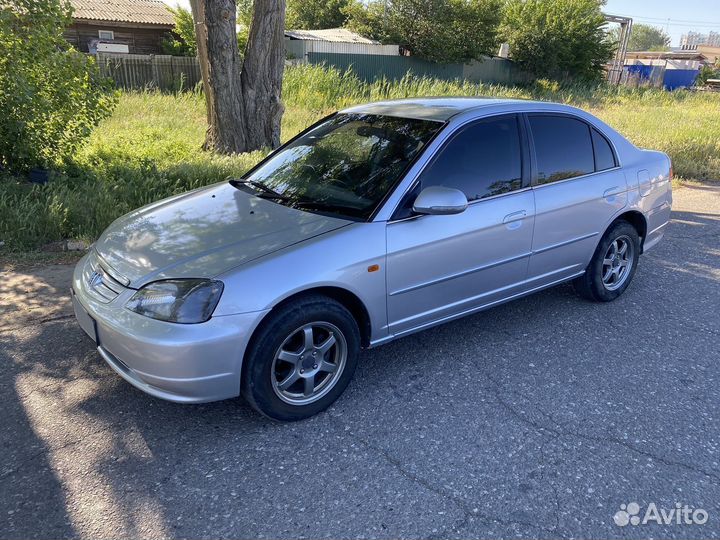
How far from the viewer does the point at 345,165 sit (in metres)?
3.97

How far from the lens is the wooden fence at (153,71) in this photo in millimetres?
19516

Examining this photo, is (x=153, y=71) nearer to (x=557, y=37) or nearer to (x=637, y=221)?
(x=637, y=221)

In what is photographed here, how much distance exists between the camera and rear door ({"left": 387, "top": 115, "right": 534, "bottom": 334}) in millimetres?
3514

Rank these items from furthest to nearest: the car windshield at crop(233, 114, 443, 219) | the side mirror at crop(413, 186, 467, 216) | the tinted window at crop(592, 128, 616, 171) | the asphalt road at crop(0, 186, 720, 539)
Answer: the tinted window at crop(592, 128, 616, 171), the car windshield at crop(233, 114, 443, 219), the side mirror at crop(413, 186, 467, 216), the asphalt road at crop(0, 186, 720, 539)

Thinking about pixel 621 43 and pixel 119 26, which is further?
pixel 621 43

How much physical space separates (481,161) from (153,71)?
63.9 feet

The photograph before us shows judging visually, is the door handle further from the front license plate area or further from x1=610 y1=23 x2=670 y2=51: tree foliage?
x1=610 y1=23 x2=670 y2=51: tree foliage

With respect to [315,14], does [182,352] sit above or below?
below

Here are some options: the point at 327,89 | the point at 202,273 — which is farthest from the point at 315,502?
the point at 327,89

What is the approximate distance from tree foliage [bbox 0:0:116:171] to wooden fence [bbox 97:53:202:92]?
1273cm

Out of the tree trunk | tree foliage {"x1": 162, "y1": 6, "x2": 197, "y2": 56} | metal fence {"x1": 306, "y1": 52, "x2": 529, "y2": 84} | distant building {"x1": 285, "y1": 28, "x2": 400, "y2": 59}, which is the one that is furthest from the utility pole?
the tree trunk

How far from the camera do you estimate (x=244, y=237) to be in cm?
332

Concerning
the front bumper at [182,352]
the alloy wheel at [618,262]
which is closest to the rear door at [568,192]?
the alloy wheel at [618,262]
